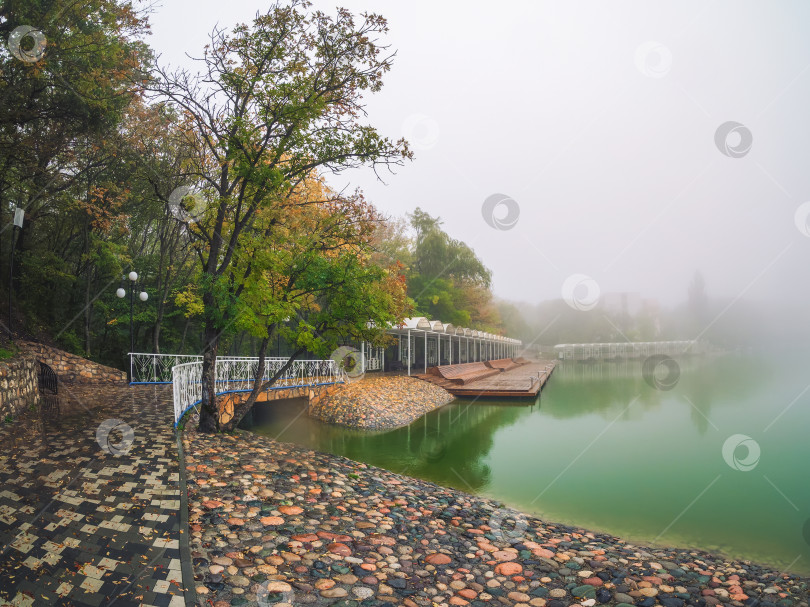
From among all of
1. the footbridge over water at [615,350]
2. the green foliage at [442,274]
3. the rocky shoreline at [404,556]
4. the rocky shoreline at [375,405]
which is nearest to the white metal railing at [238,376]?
the rocky shoreline at [375,405]

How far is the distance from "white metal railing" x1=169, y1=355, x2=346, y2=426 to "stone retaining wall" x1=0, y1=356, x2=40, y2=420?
253cm

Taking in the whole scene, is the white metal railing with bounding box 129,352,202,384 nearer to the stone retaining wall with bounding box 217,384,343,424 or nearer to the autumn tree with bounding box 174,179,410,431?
the stone retaining wall with bounding box 217,384,343,424

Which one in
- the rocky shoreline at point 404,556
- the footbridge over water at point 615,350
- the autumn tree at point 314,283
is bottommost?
the footbridge over water at point 615,350

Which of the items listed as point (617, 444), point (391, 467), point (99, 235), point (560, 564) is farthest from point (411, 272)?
point (560, 564)

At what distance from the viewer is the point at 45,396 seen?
1011 centimetres

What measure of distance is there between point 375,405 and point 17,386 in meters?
9.18

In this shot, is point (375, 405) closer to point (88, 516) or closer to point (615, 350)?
point (88, 516)

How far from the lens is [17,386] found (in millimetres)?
8500

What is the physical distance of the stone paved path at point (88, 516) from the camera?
3.26m

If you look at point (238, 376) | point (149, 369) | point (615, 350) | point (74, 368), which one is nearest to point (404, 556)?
point (238, 376)

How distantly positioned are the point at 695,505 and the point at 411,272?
24843 millimetres

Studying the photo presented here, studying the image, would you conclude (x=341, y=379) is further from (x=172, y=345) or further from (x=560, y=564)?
(x=560, y=564)

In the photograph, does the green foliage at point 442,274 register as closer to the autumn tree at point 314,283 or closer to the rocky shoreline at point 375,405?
the rocky shoreline at point 375,405

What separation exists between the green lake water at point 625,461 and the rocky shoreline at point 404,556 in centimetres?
122
